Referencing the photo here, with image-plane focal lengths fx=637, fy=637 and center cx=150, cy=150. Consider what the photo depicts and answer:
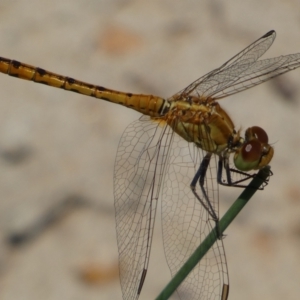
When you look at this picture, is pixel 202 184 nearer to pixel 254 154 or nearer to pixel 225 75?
pixel 254 154

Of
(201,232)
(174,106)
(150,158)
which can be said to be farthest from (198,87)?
(201,232)

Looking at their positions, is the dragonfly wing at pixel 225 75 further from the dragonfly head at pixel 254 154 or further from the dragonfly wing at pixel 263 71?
the dragonfly head at pixel 254 154

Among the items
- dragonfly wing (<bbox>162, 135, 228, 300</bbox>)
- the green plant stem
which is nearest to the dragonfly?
dragonfly wing (<bbox>162, 135, 228, 300</bbox>)

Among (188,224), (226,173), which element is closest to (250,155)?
(226,173)

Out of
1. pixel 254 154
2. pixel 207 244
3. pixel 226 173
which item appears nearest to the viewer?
pixel 207 244

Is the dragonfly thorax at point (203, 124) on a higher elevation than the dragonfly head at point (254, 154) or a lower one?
higher

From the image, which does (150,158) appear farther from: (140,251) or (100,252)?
(100,252)

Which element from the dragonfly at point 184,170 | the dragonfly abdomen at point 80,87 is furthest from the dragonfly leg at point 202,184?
the dragonfly abdomen at point 80,87
